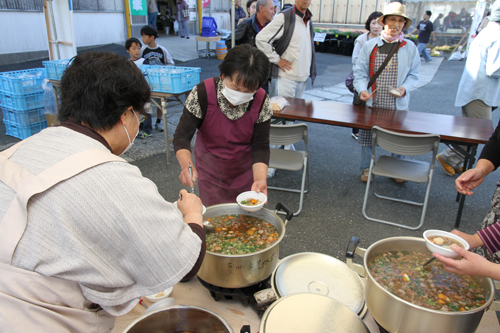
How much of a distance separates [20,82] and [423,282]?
18.7 ft

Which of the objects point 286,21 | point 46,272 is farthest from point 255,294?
point 286,21

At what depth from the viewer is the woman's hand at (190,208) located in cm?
125

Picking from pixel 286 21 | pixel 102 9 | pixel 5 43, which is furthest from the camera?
pixel 102 9

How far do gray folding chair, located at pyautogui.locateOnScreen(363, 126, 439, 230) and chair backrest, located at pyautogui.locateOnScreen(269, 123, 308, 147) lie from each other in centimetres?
75

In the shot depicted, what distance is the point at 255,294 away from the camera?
1.35 metres

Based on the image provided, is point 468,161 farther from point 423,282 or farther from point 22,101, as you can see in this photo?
point 22,101

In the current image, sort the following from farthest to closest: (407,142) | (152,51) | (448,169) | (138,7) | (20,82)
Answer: (138,7), (152,51), (20,82), (448,169), (407,142)

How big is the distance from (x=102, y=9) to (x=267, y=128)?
11.8 m

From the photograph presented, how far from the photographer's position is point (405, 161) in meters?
3.86

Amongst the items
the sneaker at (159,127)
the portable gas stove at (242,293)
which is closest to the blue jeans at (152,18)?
the sneaker at (159,127)

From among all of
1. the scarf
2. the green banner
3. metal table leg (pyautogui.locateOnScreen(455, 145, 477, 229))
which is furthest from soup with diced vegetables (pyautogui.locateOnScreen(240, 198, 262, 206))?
the green banner

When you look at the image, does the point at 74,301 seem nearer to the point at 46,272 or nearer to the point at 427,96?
the point at 46,272

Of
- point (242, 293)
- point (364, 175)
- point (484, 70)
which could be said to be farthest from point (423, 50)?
point (242, 293)

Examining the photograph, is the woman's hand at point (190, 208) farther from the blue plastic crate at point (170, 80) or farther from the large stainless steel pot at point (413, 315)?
the blue plastic crate at point (170, 80)
